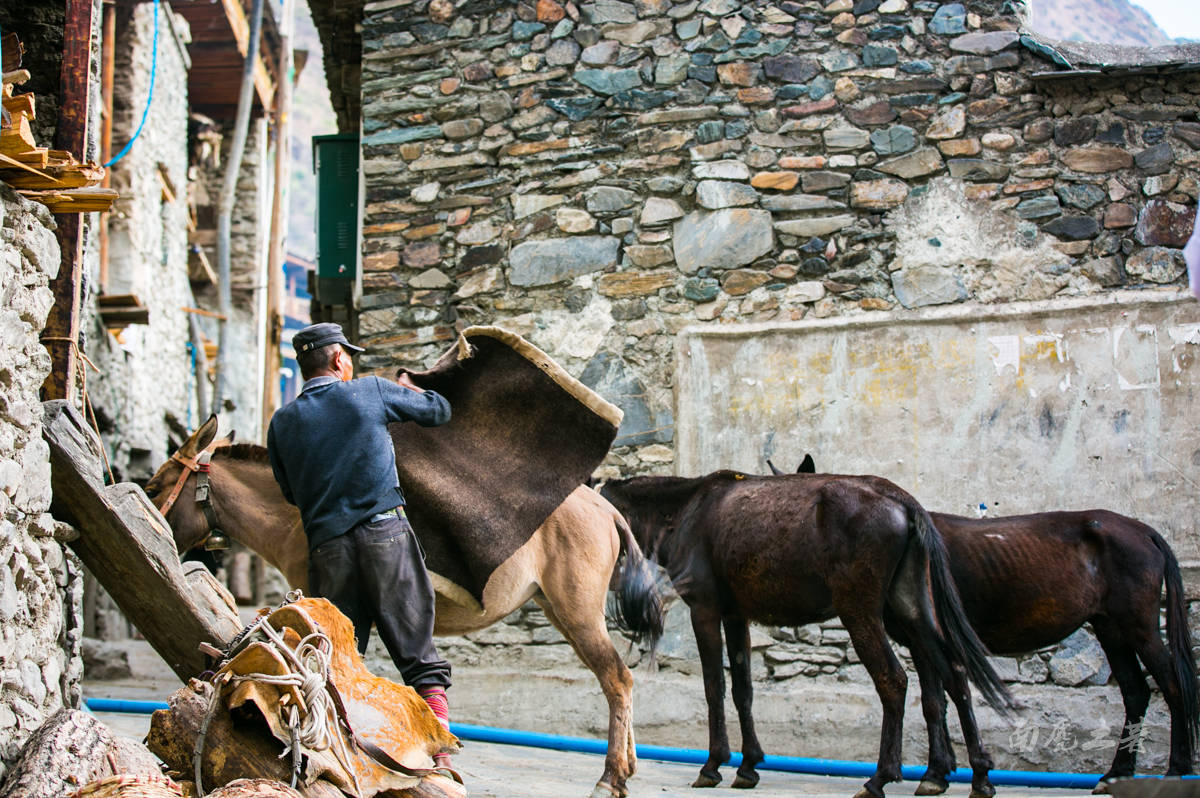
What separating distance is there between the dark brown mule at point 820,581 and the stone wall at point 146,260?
7.85 metres

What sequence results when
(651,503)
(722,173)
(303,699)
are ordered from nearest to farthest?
1. (303,699)
2. (651,503)
3. (722,173)

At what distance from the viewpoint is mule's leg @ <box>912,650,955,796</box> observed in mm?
5809

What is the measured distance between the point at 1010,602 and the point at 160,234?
40.1 feet

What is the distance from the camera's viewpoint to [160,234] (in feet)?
50.1

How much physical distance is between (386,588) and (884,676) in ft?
8.38

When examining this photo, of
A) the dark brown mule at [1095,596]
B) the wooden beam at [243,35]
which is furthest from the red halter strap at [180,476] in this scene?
the wooden beam at [243,35]

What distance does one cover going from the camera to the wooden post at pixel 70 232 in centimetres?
504

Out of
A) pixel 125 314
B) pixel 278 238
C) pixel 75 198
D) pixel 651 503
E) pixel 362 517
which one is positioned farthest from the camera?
pixel 278 238

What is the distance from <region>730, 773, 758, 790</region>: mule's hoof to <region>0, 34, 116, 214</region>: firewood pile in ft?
13.3

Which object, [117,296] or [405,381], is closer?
[405,381]

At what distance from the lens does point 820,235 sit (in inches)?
321

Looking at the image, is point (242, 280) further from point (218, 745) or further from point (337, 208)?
point (218, 745)

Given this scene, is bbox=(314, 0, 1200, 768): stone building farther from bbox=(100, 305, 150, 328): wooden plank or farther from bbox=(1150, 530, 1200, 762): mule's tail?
bbox=(100, 305, 150, 328): wooden plank

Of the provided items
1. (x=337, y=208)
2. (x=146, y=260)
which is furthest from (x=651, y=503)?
(x=146, y=260)
